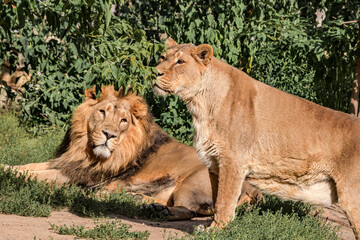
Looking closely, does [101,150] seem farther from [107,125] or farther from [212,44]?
[212,44]

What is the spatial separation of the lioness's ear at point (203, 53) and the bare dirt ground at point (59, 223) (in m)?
1.45

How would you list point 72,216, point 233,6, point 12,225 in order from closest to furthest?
point 12,225
point 72,216
point 233,6

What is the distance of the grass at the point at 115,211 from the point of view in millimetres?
4695

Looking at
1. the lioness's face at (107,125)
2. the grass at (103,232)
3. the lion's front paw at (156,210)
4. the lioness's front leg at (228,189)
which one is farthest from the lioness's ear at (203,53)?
the lioness's face at (107,125)

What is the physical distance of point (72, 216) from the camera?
5.52m

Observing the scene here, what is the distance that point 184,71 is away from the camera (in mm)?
4984

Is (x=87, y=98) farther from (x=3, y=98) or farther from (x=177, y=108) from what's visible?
(x=3, y=98)

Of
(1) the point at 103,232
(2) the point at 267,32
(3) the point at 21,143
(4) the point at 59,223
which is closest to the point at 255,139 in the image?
(1) the point at 103,232

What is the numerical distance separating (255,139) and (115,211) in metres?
1.68

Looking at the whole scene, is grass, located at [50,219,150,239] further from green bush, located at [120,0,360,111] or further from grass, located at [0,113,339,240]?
green bush, located at [120,0,360,111]

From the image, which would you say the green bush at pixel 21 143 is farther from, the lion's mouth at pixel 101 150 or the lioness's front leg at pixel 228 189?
the lioness's front leg at pixel 228 189

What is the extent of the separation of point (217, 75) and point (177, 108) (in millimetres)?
3656

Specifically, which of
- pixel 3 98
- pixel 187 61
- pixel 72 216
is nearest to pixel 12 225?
pixel 72 216

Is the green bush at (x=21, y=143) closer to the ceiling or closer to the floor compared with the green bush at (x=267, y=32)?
closer to the floor
